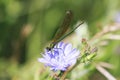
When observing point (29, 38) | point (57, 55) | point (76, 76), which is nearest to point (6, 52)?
point (29, 38)

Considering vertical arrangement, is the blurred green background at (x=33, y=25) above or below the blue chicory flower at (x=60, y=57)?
above

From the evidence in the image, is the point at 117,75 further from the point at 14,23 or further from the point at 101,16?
the point at 14,23

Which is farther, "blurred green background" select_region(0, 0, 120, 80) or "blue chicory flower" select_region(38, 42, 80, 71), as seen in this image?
"blurred green background" select_region(0, 0, 120, 80)

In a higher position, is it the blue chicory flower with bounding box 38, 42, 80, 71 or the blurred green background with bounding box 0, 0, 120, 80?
the blurred green background with bounding box 0, 0, 120, 80

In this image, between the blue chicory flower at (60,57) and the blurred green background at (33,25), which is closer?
the blue chicory flower at (60,57)

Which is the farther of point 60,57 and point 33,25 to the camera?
point 33,25

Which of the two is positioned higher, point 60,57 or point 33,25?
point 33,25
